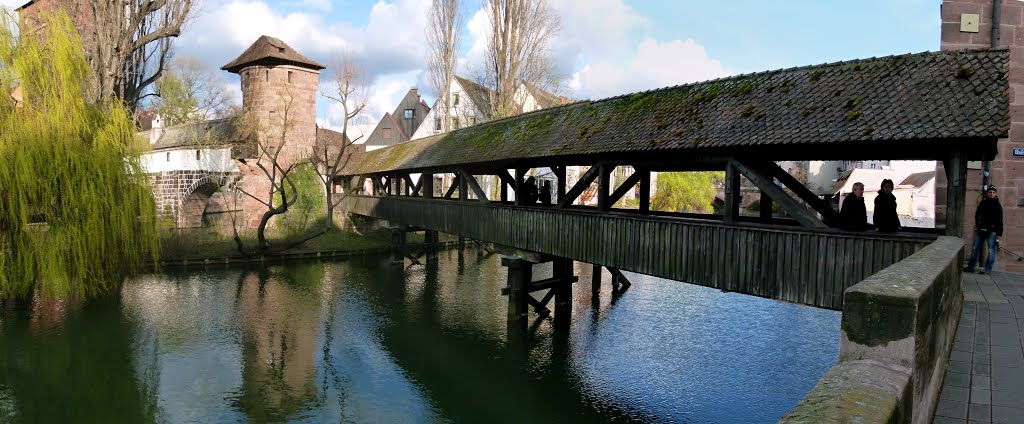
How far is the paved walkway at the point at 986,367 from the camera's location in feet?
Answer: 9.81

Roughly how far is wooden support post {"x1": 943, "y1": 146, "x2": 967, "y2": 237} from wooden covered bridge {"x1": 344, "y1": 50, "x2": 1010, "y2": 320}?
0.01 metres

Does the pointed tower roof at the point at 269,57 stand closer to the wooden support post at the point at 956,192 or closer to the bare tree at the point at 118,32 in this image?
the bare tree at the point at 118,32

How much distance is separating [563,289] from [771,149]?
697 centimetres

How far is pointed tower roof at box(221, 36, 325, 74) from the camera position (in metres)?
23.7

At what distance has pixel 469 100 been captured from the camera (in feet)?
111

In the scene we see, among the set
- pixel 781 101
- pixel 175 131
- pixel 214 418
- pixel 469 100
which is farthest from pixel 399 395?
pixel 469 100

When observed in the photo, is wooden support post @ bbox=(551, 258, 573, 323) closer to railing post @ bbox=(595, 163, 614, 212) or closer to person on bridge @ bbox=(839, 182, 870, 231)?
railing post @ bbox=(595, 163, 614, 212)

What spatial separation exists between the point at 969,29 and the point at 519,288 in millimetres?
8953

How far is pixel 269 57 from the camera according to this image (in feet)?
77.4

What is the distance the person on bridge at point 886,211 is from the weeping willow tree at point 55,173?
1275 centimetres

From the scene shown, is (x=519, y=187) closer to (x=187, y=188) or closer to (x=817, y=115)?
(x=817, y=115)

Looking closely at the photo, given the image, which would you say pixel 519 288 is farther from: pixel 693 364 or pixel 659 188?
pixel 659 188

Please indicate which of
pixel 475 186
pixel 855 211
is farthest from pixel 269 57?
pixel 855 211

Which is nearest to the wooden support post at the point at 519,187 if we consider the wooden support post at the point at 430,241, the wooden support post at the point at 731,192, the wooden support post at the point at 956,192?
the wooden support post at the point at 731,192
